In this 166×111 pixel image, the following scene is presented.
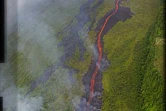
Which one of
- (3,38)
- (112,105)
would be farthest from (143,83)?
(3,38)

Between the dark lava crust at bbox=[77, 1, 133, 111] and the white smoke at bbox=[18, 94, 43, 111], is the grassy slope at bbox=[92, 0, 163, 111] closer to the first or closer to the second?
the dark lava crust at bbox=[77, 1, 133, 111]

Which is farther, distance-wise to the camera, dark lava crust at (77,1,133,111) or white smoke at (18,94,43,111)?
white smoke at (18,94,43,111)

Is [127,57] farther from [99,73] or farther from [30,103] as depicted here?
[30,103]

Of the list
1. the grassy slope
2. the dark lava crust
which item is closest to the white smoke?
the dark lava crust

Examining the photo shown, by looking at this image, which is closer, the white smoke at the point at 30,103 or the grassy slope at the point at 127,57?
the grassy slope at the point at 127,57

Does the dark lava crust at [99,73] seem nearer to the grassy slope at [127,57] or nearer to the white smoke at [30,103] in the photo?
the grassy slope at [127,57]

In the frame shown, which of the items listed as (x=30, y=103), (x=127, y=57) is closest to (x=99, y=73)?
(x=127, y=57)

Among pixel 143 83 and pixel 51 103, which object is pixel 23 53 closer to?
pixel 51 103

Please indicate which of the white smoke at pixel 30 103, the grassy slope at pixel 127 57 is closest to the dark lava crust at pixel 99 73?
the grassy slope at pixel 127 57
